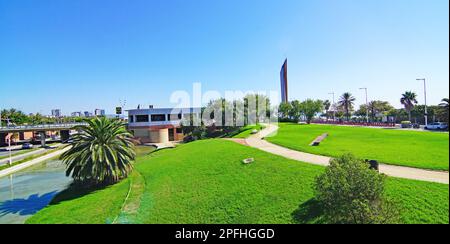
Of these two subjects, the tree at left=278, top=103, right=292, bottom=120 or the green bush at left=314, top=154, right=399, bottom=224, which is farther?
the tree at left=278, top=103, right=292, bottom=120

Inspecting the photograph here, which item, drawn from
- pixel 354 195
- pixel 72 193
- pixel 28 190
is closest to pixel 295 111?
pixel 72 193

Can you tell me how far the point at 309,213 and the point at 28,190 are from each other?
901 inches

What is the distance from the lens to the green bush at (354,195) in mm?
7484

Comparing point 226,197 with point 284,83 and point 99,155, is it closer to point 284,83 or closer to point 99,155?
point 99,155

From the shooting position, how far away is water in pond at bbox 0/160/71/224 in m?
16.1

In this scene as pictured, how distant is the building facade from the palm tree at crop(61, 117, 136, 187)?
1358 inches

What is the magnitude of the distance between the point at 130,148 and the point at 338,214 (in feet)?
61.3

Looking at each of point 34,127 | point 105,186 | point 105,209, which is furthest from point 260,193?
point 34,127

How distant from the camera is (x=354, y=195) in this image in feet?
26.4

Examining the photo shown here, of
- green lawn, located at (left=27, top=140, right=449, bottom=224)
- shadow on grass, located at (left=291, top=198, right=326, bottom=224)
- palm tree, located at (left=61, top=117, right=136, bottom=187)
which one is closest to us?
shadow on grass, located at (left=291, top=198, right=326, bottom=224)

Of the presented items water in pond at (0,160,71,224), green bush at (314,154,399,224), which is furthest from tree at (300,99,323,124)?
green bush at (314,154,399,224)

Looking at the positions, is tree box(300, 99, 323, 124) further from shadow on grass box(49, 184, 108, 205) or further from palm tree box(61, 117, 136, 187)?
shadow on grass box(49, 184, 108, 205)
